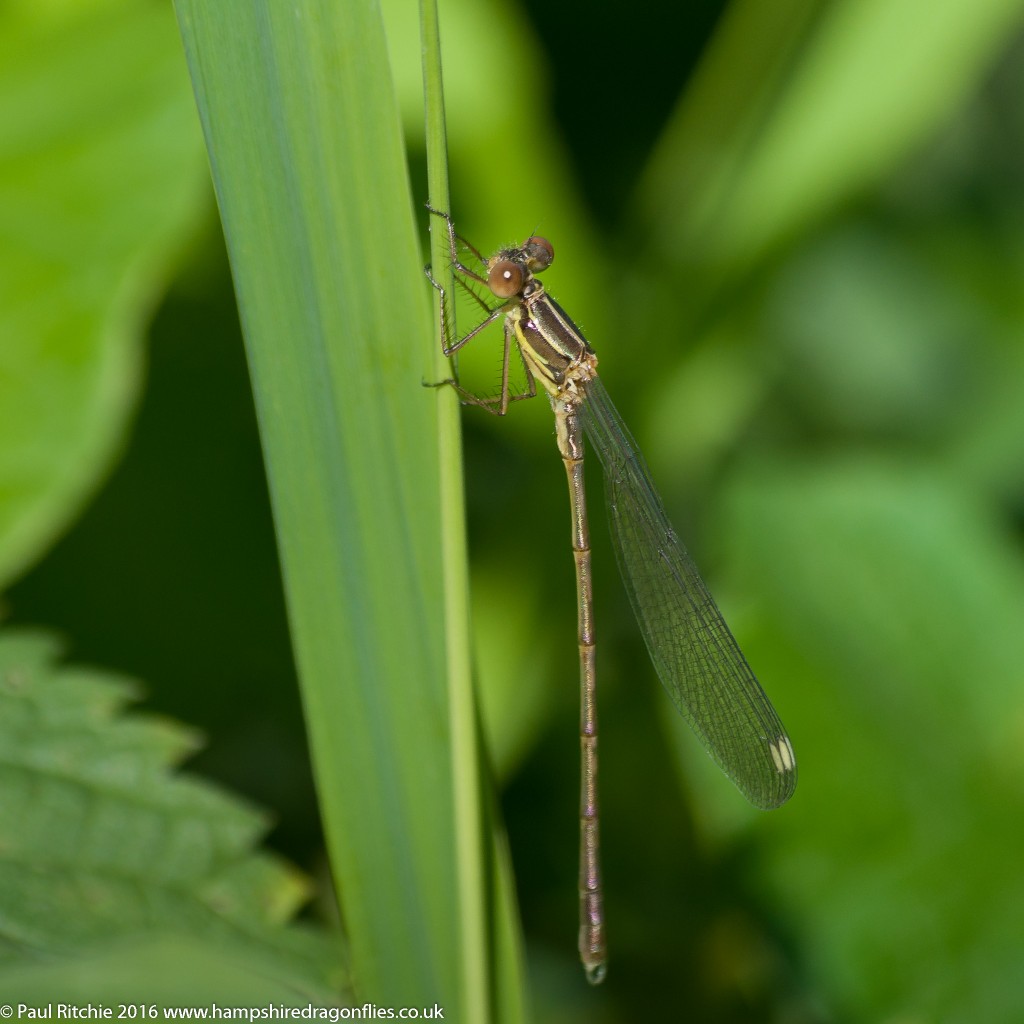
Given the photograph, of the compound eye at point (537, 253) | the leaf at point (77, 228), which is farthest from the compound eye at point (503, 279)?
the leaf at point (77, 228)

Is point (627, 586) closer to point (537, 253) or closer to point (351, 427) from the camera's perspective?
point (537, 253)

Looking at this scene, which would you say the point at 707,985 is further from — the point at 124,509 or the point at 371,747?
the point at 124,509

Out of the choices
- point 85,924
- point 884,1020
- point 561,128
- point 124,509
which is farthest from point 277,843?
point 561,128

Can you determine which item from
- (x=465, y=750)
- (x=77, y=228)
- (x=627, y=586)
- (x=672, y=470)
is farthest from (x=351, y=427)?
(x=672, y=470)

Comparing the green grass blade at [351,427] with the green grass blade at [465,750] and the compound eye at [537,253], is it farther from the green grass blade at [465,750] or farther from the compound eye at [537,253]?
the compound eye at [537,253]

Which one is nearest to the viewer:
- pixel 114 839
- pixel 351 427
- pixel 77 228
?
pixel 351 427

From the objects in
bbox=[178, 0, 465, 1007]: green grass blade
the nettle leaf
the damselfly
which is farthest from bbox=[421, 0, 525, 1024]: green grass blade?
the damselfly
